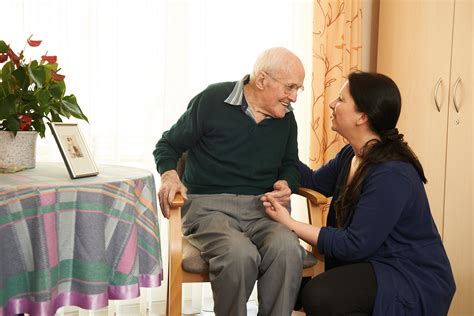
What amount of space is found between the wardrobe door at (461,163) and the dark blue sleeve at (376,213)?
92cm

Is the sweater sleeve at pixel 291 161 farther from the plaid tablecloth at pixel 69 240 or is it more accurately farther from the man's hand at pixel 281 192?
the plaid tablecloth at pixel 69 240

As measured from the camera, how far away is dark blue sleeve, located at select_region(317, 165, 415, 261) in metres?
1.93

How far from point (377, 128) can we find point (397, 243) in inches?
15.8

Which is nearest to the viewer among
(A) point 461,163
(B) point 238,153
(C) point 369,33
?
(B) point 238,153

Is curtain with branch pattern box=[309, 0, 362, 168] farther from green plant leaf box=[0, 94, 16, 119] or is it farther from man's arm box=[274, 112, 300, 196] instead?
green plant leaf box=[0, 94, 16, 119]

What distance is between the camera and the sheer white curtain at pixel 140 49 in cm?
263

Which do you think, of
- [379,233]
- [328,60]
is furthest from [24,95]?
[328,60]

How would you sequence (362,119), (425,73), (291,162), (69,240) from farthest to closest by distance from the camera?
(425,73) → (291,162) → (362,119) → (69,240)

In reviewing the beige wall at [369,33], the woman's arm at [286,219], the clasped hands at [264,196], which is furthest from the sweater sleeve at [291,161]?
the beige wall at [369,33]

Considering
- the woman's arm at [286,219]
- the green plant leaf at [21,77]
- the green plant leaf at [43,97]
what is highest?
the green plant leaf at [21,77]

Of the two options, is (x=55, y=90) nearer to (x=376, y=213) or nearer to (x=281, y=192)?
(x=281, y=192)

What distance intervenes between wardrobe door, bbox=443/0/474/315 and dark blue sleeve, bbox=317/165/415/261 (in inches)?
36.4

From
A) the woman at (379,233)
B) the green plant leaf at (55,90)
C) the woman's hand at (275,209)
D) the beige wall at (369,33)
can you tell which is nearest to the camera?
the green plant leaf at (55,90)

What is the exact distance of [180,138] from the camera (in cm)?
232
